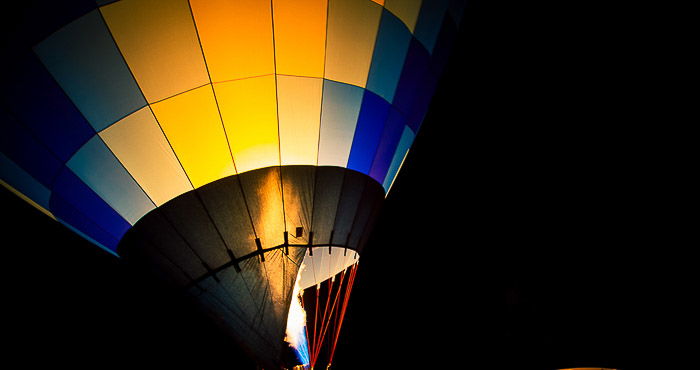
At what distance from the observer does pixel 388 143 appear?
2152 millimetres

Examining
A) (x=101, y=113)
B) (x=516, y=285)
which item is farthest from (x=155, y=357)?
(x=516, y=285)

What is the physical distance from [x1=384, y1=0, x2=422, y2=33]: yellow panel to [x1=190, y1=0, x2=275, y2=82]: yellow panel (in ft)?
2.28

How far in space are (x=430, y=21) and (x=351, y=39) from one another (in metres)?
0.61

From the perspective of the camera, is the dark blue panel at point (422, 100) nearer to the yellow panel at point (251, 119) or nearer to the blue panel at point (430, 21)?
the blue panel at point (430, 21)

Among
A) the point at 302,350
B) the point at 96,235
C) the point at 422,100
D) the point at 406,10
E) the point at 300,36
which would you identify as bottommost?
the point at 302,350

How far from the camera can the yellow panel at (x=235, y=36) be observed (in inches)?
56.5

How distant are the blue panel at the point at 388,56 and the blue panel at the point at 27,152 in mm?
1750

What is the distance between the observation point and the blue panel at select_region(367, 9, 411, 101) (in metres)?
1.81

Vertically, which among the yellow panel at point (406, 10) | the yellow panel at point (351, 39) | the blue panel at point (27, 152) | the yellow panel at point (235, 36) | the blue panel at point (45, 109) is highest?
the yellow panel at point (406, 10)

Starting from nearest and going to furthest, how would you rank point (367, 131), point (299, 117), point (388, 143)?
point (299, 117)
point (367, 131)
point (388, 143)

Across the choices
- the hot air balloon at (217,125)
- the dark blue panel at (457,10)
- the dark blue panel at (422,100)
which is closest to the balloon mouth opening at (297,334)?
the hot air balloon at (217,125)

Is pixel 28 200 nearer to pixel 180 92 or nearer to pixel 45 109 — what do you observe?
pixel 45 109

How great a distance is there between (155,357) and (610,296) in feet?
13.6

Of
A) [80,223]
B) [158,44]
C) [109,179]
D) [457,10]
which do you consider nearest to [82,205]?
[80,223]
